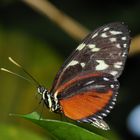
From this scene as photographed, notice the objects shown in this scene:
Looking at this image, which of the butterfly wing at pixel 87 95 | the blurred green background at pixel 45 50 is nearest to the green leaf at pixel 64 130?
the butterfly wing at pixel 87 95

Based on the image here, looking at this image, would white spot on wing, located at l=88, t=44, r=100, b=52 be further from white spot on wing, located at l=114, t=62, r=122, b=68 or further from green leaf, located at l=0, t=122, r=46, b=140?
green leaf, located at l=0, t=122, r=46, b=140

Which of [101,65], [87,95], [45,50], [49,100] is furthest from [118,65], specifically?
[45,50]

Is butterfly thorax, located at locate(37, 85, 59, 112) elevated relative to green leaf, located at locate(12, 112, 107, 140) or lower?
lower

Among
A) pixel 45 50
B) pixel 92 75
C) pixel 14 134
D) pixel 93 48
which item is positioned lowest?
pixel 14 134

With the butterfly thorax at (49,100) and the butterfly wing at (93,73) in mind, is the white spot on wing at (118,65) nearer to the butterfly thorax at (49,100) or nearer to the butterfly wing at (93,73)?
the butterfly wing at (93,73)

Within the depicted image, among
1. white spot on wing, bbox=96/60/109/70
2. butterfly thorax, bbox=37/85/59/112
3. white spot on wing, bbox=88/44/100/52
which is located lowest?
butterfly thorax, bbox=37/85/59/112

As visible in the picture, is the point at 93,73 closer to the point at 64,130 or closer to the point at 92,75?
the point at 92,75

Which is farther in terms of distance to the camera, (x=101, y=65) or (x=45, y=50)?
(x=45, y=50)

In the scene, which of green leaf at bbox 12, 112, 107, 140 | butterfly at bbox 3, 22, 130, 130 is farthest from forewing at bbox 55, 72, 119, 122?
green leaf at bbox 12, 112, 107, 140
